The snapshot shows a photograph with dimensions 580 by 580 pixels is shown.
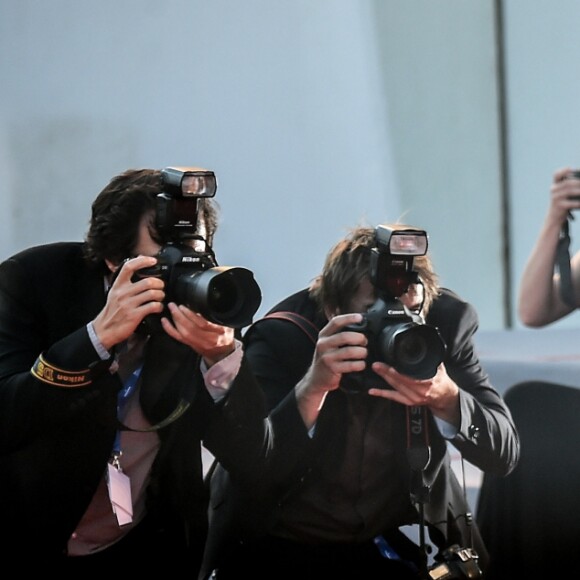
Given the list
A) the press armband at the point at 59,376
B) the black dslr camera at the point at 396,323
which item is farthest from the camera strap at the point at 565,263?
the press armband at the point at 59,376

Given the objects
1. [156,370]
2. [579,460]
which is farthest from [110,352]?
[579,460]

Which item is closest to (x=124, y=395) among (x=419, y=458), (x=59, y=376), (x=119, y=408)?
(x=119, y=408)

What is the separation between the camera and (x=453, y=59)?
2.28 meters

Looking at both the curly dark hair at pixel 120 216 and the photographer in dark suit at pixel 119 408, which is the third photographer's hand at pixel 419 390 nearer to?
the photographer in dark suit at pixel 119 408

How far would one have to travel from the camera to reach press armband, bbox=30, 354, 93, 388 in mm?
1452

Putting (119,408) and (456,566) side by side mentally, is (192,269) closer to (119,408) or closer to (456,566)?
(119,408)

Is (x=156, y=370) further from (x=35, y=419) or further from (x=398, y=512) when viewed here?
(x=398, y=512)

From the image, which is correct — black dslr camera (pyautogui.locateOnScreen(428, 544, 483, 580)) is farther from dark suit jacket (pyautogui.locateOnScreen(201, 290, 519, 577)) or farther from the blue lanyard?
the blue lanyard

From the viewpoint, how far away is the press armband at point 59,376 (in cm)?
145

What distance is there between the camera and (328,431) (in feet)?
5.82

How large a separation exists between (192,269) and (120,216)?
161 millimetres

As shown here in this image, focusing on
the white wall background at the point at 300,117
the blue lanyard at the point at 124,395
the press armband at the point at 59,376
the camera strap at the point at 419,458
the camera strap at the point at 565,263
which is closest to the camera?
the press armband at the point at 59,376

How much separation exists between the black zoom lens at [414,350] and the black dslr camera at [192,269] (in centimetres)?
22

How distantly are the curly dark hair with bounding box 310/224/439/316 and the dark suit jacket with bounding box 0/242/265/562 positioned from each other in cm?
24
